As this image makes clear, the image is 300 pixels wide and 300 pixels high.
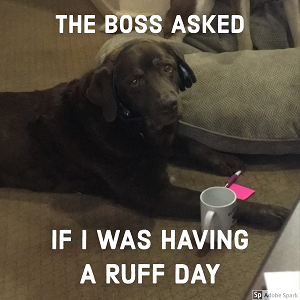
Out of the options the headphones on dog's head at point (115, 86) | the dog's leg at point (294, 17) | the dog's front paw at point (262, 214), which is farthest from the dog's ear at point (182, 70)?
the dog's leg at point (294, 17)

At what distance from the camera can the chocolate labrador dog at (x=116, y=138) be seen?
4.76 ft

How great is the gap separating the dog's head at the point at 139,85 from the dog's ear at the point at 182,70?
0.18ft

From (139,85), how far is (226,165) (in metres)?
0.48

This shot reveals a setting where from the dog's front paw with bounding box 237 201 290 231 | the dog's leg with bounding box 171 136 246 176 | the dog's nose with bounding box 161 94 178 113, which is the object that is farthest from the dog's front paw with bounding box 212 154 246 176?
the dog's nose with bounding box 161 94 178 113

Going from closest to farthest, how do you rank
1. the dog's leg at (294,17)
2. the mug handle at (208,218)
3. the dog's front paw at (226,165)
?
the mug handle at (208,218), the dog's front paw at (226,165), the dog's leg at (294,17)

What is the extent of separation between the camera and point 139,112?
1505mm

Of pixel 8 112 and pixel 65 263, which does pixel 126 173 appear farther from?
pixel 8 112

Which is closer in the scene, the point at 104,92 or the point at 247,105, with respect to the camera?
the point at 104,92

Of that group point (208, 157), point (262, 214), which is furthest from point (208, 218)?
point (208, 157)

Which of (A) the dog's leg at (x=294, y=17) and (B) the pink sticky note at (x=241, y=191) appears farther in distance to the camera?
(A) the dog's leg at (x=294, y=17)

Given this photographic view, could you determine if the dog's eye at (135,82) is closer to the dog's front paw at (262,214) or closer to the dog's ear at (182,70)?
the dog's ear at (182,70)

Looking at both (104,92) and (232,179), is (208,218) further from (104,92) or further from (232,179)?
(104,92)

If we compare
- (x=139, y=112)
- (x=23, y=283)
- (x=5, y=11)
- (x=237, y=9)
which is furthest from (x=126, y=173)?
(x=5, y=11)

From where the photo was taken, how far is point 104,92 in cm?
145
